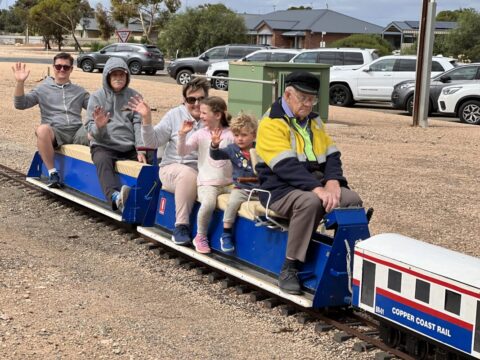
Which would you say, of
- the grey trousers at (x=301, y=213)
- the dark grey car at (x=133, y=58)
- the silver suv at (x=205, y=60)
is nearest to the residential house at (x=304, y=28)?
the dark grey car at (x=133, y=58)

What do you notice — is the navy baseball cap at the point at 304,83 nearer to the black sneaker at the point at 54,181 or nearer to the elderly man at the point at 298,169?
the elderly man at the point at 298,169

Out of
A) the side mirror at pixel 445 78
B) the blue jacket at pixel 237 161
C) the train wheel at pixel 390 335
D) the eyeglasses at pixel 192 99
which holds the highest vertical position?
the eyeglasses at pixel 192 99

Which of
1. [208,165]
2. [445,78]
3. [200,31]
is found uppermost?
[200,31]

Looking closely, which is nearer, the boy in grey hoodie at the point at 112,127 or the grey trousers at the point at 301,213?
the grey trousers at the point at 301,213

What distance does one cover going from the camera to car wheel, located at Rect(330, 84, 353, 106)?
919 inches

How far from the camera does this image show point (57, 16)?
249ft

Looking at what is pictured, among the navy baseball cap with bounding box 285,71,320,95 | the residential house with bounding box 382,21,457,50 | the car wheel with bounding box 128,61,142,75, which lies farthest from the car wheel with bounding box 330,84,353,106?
the residential house with bounding box 382,21,457,50

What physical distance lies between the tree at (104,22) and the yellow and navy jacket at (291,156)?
226 feet

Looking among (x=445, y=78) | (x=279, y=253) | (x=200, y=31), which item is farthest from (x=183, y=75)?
(x=279, y=253)

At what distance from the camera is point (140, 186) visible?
7.19m

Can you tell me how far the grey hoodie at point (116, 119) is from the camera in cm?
790

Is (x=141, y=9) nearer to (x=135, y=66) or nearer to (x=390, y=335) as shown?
(x=135, y=66)

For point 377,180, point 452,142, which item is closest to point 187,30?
point 452,142

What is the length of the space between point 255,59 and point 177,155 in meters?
21.0
